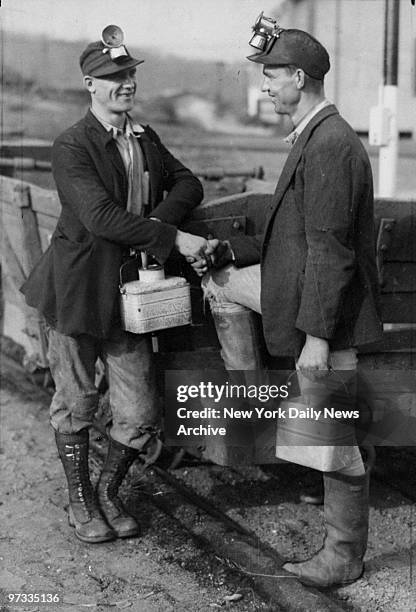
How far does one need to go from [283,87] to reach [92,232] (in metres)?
1.09

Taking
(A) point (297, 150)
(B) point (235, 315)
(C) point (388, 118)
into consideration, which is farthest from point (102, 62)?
(C) point (388, 118)

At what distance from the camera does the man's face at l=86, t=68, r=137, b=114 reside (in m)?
4.14

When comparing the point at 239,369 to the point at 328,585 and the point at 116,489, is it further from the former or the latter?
the point at 328,585

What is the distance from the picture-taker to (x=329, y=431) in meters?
3.83

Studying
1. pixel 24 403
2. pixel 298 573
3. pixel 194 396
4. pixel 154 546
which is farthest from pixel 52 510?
pixel 24 403

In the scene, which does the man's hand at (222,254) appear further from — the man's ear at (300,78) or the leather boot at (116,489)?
the leather boot at (116,489)

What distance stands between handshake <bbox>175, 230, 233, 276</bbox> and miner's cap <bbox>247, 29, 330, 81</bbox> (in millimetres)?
912

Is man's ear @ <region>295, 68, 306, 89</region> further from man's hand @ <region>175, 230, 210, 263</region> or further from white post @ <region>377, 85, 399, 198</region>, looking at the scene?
white post @ <region>377, 85, 399, 198</region>

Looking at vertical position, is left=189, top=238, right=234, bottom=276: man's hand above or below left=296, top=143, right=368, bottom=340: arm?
below

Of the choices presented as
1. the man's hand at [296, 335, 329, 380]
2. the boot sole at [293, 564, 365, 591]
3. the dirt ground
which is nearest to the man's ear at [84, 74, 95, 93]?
the man's hand at [296, 335, 329, 380]

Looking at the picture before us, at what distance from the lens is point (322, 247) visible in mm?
3521

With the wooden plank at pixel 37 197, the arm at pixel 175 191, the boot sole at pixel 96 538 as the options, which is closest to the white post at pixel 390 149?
the wooden plank at pixel 37 197

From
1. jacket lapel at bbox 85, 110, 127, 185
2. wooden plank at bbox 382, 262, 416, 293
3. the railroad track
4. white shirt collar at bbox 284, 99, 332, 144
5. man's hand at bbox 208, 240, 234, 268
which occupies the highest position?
white shirt collar at bbox 284, 99, 332, 144

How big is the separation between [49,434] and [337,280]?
10.4 feet
